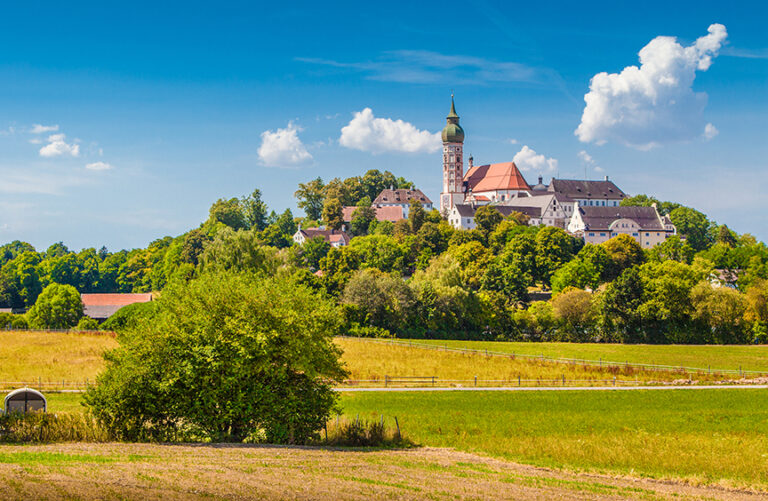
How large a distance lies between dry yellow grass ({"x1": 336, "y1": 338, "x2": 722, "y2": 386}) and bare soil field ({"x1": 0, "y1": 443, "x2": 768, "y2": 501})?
75.1ft

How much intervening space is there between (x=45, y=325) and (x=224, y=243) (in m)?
36.4

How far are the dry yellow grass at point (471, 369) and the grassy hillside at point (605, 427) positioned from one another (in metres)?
6.49

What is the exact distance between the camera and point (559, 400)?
3906 centimetres

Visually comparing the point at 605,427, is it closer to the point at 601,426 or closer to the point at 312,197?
the point at 601,426

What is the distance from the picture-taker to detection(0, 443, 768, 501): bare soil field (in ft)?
50.7

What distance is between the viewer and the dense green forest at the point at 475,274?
80.1 metres

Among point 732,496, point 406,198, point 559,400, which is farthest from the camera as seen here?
point 406,198

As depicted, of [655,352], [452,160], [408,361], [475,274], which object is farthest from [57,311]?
[452,160]

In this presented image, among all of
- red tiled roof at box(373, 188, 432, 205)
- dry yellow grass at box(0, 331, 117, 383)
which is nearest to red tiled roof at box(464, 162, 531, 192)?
red tiled roof at box(373, 188, 432, 205)

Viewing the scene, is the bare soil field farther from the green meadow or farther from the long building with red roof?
the long building with red roof

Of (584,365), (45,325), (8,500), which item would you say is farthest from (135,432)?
(45,325)

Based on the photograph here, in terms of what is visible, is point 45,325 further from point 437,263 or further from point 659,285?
point 659,285

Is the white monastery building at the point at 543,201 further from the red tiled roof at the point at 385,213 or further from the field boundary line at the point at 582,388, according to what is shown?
the field boundary line at the point at 582,388

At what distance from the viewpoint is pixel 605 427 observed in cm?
3209
